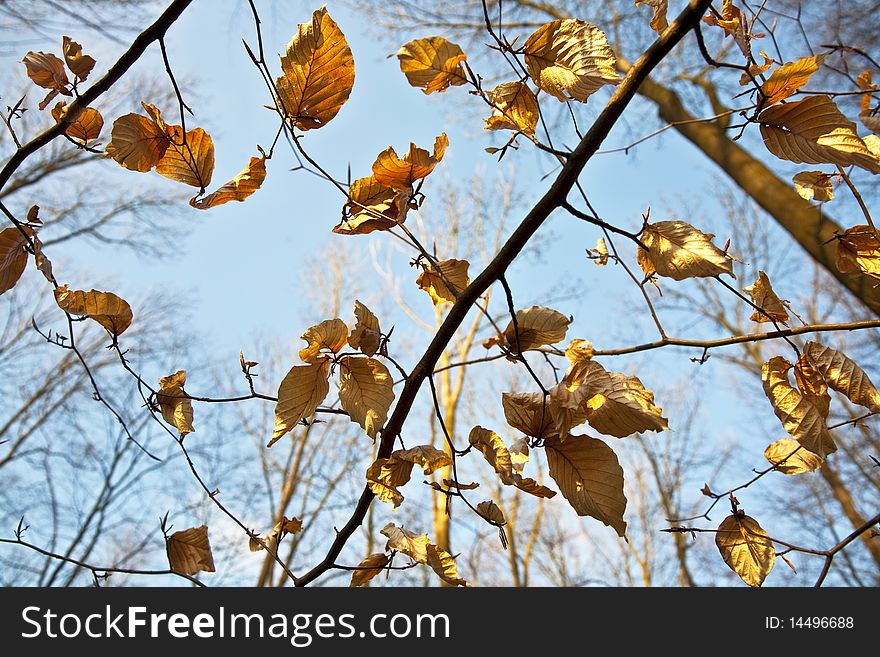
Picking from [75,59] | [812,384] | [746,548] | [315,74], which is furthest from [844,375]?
[75,59]

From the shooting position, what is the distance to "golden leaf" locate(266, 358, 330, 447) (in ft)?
1.04

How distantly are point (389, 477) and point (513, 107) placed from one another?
23 centimetres

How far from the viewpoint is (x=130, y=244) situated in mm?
4836

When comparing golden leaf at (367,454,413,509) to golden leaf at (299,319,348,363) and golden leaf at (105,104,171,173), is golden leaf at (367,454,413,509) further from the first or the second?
golden leaf at (105,104,171,173)

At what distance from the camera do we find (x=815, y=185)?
0.49 meters

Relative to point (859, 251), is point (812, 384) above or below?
below

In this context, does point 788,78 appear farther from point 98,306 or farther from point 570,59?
point 98,306

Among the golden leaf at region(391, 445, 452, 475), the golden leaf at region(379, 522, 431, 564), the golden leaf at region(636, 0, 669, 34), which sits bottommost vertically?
the golden leaf at region(379, 522, 431, 564)

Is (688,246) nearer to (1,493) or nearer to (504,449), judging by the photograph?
(504,449)

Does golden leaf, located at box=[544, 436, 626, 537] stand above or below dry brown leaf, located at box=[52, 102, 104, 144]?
below

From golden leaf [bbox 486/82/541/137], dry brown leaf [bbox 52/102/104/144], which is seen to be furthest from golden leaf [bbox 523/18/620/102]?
dry brown leaf [bbox 52/102/104/144]

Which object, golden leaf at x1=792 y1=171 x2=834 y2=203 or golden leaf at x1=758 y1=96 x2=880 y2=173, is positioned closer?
golden leaf at x1=758 y1=96 x2=880 y2=173

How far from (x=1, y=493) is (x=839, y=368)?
5.47 meters

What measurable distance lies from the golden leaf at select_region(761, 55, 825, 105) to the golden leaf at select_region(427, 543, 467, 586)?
0.30 metres
